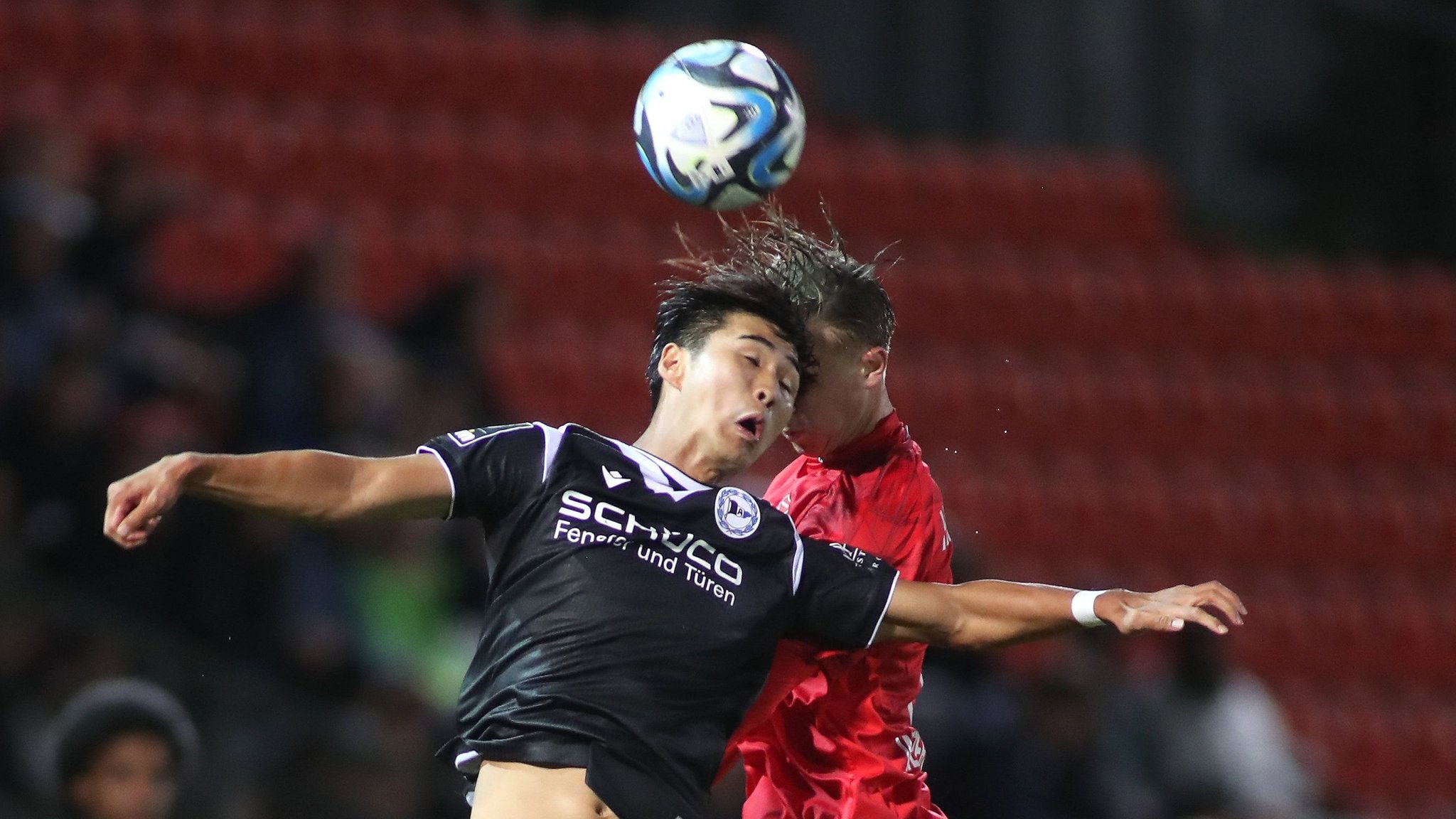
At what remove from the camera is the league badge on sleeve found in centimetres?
365

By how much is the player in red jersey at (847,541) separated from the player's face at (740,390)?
24cm

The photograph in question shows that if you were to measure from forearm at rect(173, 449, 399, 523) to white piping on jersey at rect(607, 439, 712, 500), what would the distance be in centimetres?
55

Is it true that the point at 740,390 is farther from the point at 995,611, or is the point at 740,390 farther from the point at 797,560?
the point at 995,611

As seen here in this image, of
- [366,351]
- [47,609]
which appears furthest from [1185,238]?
[47,609]

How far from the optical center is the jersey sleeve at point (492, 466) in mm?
3463

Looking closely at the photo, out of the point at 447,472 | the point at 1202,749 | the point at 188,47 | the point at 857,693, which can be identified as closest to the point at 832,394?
the point at 857,693

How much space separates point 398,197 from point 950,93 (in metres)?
5.63

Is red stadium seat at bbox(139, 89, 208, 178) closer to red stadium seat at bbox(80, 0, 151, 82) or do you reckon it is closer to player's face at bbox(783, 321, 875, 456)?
red stadium seat at bbox(80, 0, 151, 82)

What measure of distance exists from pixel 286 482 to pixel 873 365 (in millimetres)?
1335

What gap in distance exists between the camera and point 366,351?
23.0 ft

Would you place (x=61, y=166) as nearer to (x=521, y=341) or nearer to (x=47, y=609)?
(x=47, y=609)

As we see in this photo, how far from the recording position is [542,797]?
3.40 meters

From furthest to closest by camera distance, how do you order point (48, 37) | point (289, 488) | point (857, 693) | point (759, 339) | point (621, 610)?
1. point (48, 37)
2. point (857, 693)
3. point (759, 339)
4. point (621, 610)
5. point (289, 488)

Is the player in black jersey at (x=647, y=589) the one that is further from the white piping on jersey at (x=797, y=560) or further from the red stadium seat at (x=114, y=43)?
the red stadium seat at (x=114, y=43)
